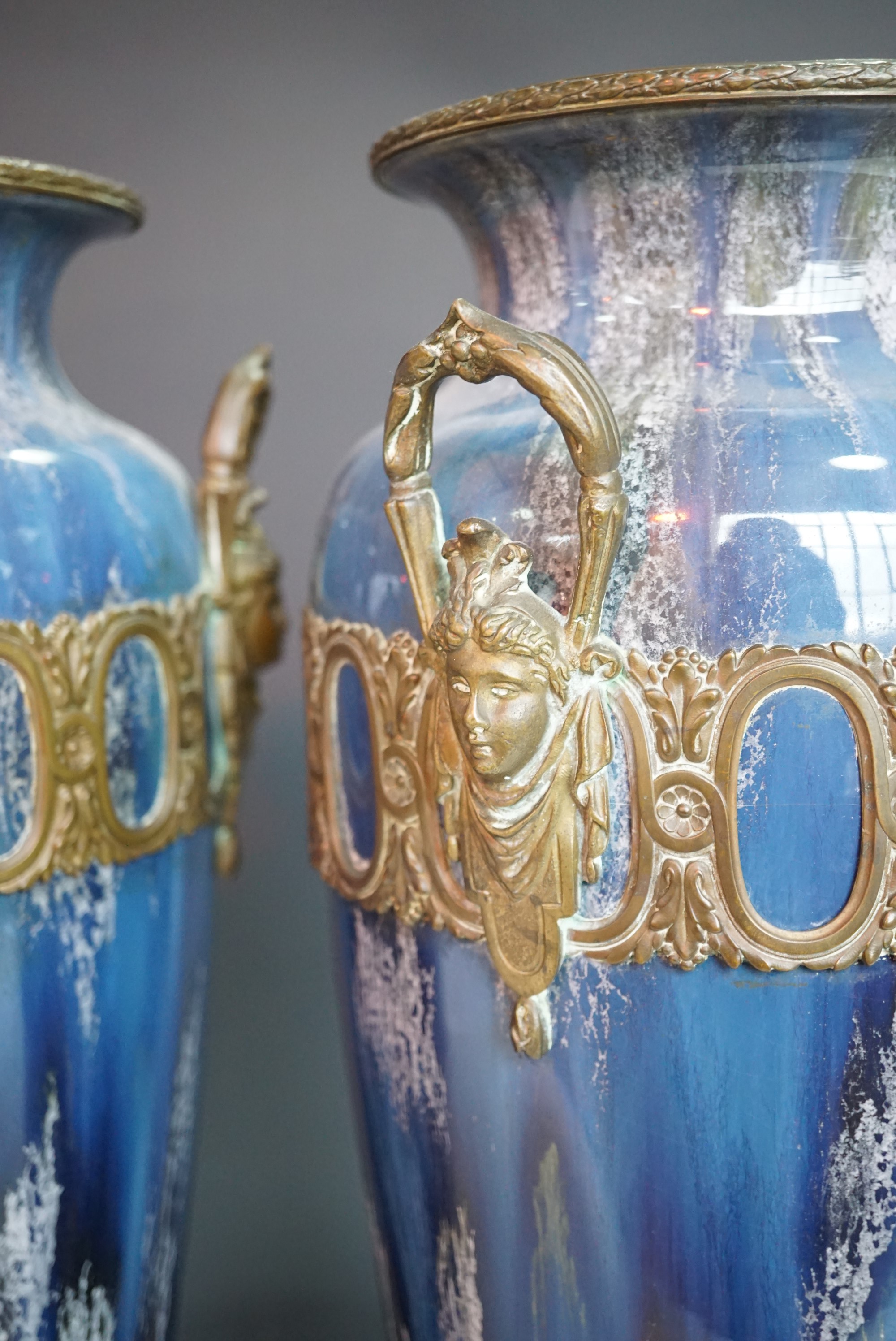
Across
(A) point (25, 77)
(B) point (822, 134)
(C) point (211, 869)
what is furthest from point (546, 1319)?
(A) point (25, 77)

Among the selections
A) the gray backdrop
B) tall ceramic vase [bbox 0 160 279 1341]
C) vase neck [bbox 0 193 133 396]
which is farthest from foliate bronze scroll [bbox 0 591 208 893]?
the gray backdrop

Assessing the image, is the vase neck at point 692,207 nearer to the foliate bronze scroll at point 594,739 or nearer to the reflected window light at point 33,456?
the foliate bronze scroll at point 594,739

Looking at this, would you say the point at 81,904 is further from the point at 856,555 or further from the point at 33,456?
the point at 856,555

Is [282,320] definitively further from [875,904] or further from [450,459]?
[875,904]

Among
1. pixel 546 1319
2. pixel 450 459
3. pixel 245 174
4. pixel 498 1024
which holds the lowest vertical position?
pixel 546 1319

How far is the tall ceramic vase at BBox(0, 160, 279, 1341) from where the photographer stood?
77cm

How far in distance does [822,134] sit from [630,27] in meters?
0.55

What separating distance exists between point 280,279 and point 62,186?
48 centimetres

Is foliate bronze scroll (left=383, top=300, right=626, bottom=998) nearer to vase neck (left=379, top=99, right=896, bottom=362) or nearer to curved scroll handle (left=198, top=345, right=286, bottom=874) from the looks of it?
vase neck (left=379, top=99, right=896, bottom=362)

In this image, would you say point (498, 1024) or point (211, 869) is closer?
point (498, 1024)

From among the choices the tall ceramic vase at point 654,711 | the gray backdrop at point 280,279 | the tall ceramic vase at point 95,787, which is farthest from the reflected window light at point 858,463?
the gray backdrop at point 280,279

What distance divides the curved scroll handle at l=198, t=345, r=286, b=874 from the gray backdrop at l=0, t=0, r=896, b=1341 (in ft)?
1.09

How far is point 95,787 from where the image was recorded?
0.80 metres

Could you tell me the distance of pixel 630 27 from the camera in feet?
3.76
